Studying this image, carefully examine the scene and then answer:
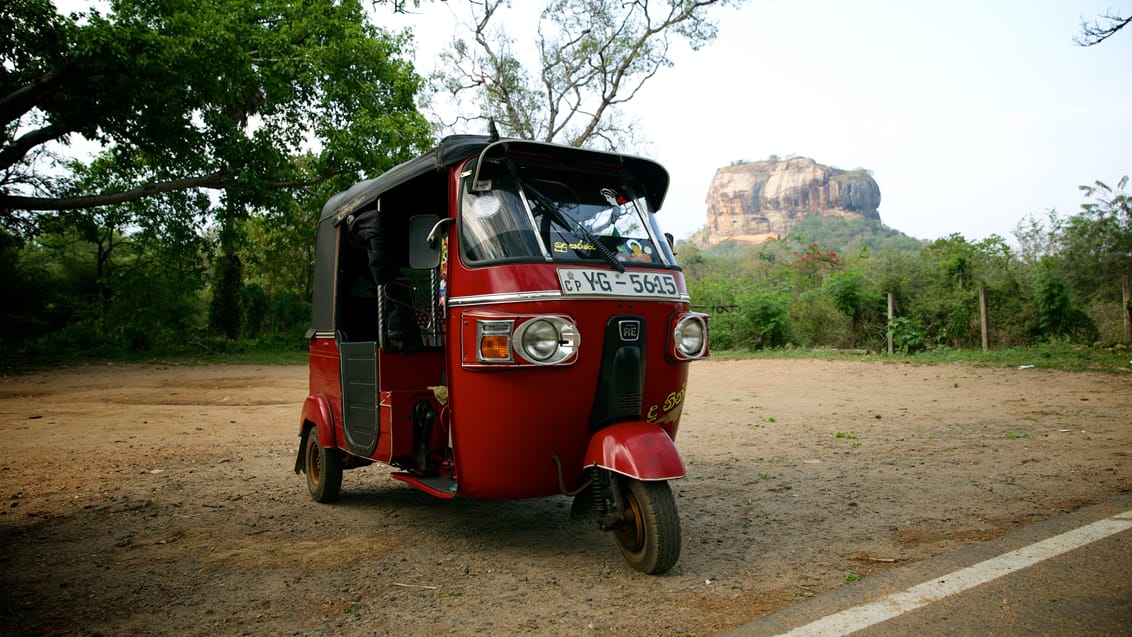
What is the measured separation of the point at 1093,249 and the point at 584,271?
20824mm

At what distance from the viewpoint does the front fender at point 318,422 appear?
6.13 meters

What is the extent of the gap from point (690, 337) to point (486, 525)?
2016 millimetres

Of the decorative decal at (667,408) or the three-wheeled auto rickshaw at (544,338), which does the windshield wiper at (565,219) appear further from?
the decorative decal at (667,408)

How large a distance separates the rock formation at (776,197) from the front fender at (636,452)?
10580 cm

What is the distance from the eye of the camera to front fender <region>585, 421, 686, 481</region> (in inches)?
156

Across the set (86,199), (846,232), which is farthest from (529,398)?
(846,232)

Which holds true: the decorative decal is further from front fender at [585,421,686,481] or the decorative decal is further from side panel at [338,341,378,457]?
side panel at [338,341,378,457]

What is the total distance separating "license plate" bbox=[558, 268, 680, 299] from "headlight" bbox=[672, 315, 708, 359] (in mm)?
171

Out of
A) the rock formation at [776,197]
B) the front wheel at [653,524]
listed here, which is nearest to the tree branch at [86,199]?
the front wheel at [653,524]

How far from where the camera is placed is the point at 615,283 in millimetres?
4379

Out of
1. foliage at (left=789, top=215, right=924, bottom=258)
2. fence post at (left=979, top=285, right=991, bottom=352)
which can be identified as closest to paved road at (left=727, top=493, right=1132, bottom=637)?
fence post at (left=979, top=285, right=991, bottom=352)

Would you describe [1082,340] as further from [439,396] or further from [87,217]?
[87,217]

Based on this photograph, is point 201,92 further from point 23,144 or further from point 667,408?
point 667,408

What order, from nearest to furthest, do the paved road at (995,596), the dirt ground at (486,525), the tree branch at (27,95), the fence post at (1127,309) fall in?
the paved road at (995,596) < the dirt ground at (486,525) < the tree branch at (27,95) < the fence post at (1127,309)
